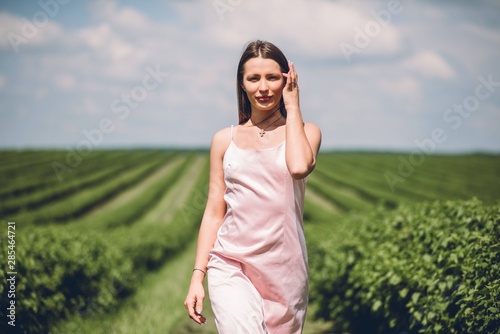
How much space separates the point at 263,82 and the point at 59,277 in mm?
5901

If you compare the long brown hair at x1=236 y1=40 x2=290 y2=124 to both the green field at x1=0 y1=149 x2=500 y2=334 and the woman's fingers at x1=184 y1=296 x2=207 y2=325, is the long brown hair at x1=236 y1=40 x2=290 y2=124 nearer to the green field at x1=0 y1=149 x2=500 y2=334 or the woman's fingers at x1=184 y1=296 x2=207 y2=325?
the woman's fingers at x1=184 y1=296 x2=207 y2=325

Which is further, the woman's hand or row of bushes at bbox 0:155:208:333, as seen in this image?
row of bushes at bbox 0:155:208:333

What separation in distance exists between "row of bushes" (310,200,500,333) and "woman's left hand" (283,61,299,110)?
1889 millimetres

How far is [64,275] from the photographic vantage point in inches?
330

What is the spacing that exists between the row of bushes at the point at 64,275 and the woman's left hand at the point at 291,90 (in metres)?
3.43

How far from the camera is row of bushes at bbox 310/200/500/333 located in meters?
4.07

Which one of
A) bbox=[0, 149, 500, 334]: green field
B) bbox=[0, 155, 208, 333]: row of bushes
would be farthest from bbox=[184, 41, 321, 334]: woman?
bbox=[0, 155, 208, 333]: row of bushes

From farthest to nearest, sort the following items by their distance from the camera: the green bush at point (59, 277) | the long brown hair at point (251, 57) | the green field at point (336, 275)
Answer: the green bush at point (59, 277), the green field at point (336, 275), the long brown hair at point (251, 57)

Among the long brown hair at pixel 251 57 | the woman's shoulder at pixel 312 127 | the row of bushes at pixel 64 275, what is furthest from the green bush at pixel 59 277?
the woman's shoulder at pixel 312 127

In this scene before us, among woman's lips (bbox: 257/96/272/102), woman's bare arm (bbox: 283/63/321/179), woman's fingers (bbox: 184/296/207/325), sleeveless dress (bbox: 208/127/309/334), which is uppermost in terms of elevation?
woman's lips (bbox: 257/96/272/102)

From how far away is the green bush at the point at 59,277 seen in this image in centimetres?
598

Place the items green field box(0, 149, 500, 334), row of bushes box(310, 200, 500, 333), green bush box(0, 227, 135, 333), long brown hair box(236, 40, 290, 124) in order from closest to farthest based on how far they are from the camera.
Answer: long brown hair box(236, 40, 290, 124), row of bushes box(310, 200, 500, 333), green field box(0, 149, 500, 334), green bush box(0, 227, 135, 333)

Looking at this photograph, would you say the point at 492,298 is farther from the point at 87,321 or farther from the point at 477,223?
the point at 87,321

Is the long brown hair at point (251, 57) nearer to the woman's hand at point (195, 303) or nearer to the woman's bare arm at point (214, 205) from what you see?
the woman's bare arm at point (214, 205)
